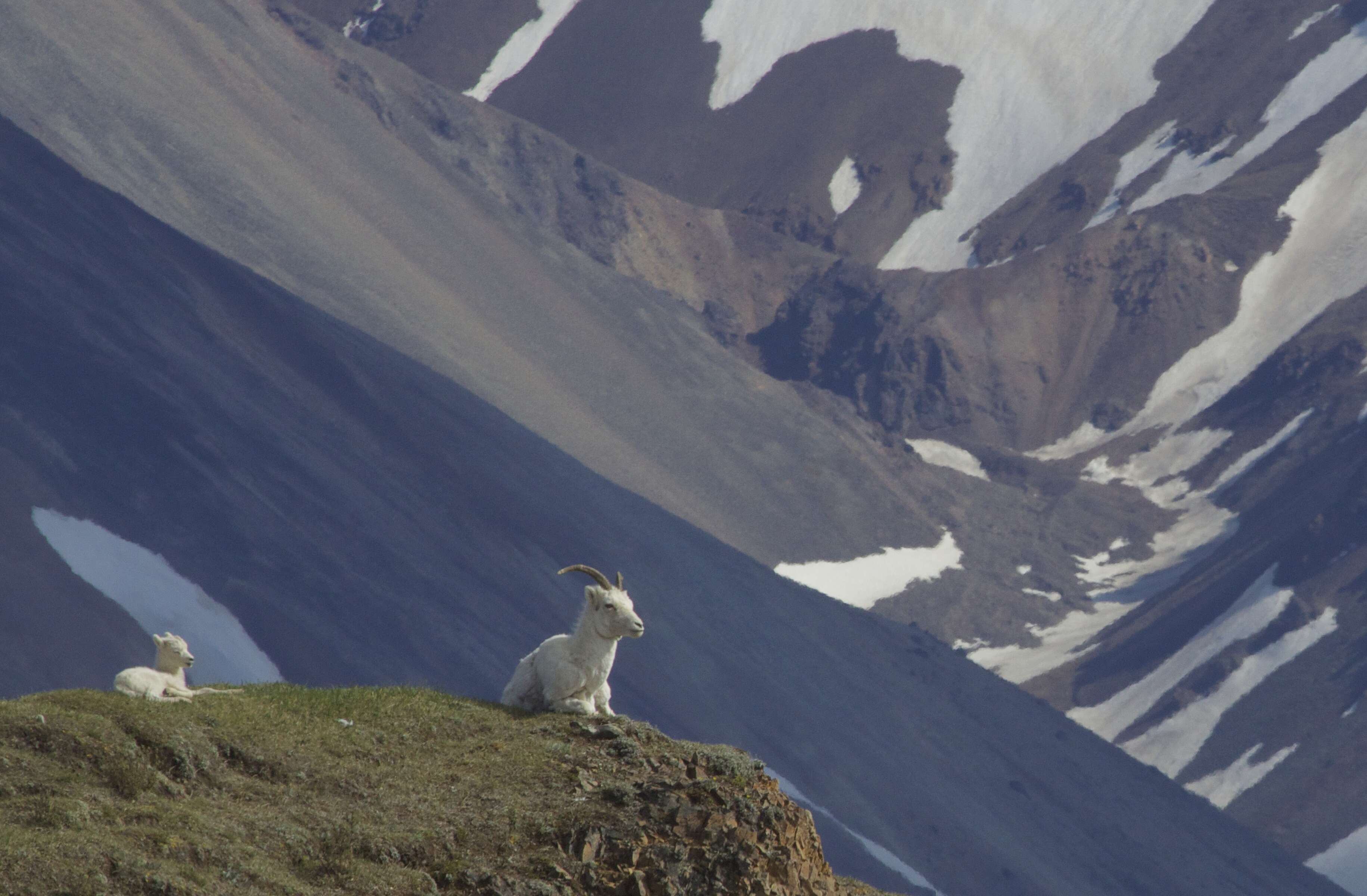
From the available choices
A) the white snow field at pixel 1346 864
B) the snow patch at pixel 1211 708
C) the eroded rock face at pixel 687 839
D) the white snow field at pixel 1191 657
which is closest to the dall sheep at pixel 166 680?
the eroded rock face at pixel 687 839

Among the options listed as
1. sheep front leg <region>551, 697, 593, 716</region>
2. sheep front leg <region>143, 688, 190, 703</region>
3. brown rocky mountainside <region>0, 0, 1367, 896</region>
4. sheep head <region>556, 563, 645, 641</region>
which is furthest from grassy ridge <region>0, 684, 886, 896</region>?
sheep head <region>556, 563, 645, 641</region>

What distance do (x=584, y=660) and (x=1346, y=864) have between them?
14014cm

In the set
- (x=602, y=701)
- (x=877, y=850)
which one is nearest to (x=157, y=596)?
(x=877, y=850)

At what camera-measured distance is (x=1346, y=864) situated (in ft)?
460

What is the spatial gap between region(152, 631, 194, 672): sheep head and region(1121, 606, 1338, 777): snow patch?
149588mm

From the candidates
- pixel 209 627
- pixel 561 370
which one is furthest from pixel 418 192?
pixel 209 627

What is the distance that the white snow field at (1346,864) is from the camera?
13862 cm

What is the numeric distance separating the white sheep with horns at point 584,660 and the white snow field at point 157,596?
41.1 metres

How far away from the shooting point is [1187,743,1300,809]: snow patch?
495 ft

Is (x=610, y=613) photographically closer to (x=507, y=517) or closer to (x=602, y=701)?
(x=602, y=701)

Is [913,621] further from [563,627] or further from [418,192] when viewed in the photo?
[563,627]

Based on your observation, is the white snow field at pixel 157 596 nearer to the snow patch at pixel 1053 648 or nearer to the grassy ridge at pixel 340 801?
the grassy ridge at pixel 340 801

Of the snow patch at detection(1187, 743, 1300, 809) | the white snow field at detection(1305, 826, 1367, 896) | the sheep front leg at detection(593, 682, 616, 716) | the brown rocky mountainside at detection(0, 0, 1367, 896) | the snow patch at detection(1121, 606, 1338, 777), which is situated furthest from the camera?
the snow patch at detection(1121, 606, 1338, 777)

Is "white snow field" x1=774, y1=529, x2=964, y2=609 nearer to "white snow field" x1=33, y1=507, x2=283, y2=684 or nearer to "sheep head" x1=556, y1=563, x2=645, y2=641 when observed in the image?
"white snow field" x1=33, y1=507, x2=283, y2=684
